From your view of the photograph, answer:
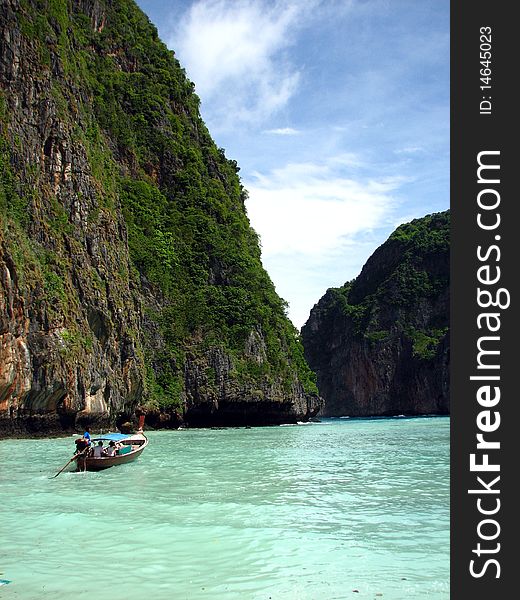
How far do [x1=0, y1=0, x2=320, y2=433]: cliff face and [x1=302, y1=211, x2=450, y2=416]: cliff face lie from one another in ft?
170

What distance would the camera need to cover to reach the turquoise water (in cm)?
791

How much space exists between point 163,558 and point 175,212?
2240 inches

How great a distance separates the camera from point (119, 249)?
1975 inches

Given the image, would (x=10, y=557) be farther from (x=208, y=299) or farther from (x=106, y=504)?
(x=208, y=299)

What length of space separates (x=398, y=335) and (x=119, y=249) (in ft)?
276

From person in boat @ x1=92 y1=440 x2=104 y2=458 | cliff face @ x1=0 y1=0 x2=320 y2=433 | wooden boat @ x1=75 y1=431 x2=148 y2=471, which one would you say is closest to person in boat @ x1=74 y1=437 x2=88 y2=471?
wooden boat @ x1=75 y1=431 x2=148 y2=471

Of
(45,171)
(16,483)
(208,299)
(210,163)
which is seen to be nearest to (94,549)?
(16,483)

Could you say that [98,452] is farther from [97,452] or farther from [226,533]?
[226,533]

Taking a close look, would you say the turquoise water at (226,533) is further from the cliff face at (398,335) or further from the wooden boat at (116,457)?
the cliff face at (398,335)

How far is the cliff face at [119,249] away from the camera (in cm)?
3509

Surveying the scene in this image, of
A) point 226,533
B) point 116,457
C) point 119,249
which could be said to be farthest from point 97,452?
point 119,249

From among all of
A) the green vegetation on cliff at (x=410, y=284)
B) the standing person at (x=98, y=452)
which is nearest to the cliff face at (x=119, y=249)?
the standing person at (x=98, y=452)

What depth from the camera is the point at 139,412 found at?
48.1 meters

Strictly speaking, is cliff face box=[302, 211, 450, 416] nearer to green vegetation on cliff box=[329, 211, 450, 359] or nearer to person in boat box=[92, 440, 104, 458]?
green vegetation on cliff box=[329, 211, 450, 359]
